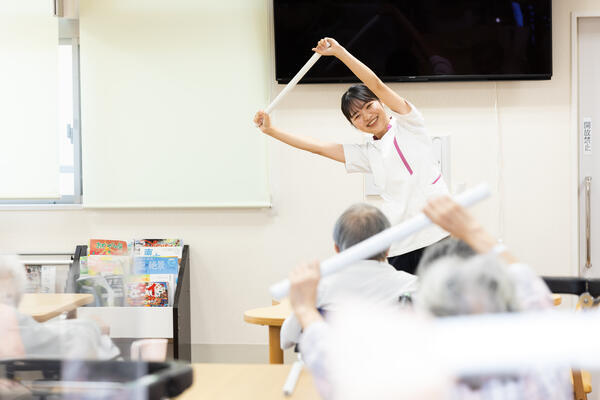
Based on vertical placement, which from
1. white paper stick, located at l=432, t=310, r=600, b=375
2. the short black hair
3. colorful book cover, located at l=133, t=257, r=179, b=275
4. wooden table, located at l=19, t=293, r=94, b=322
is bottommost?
colorful book cover, located at l=133, t=257, r=179, b=275

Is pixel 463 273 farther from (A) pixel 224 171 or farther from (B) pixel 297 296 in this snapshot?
(A) pixel 224 171

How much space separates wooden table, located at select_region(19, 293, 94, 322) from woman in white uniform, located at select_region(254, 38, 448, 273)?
4.25 feet

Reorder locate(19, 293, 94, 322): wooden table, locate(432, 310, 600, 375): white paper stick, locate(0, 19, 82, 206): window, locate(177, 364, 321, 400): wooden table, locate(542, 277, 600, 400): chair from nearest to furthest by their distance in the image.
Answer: locate(432, 310, 600, 375): white paper stick → locate(19, 293, 94, 322): wooden table → locate(177, 364, 321, 400): wooden table → locate(542, 277, 600, 400): chair → locate(0, 19, 82, 206): window

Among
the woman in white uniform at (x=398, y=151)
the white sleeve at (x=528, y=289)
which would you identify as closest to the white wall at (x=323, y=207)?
the woman in white uniform at (x=398, y=151)

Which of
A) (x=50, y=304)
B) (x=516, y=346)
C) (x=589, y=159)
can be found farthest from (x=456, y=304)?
(x=589, y=159)

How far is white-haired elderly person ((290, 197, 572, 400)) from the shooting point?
78 cm

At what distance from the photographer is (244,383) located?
5.55ft

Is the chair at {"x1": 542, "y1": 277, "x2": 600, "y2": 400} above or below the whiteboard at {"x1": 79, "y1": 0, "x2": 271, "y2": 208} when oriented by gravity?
below

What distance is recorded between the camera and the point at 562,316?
75 cm

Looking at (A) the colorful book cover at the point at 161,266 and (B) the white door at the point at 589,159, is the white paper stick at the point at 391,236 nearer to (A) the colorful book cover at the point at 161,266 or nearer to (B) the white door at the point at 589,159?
(A) the colorful book cover at the point at 161,266

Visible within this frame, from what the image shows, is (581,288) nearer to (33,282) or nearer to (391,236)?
(391,236)

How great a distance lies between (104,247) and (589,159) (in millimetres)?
2762

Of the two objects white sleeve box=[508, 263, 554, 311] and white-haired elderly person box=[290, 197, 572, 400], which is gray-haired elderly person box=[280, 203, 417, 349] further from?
white sleeve box=[508, 263, 554, 311]

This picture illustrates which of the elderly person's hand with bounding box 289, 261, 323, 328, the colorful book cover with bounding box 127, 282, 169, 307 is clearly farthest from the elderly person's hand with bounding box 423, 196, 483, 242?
the colorful book cover with bounding box 127, 282, 169, 307
